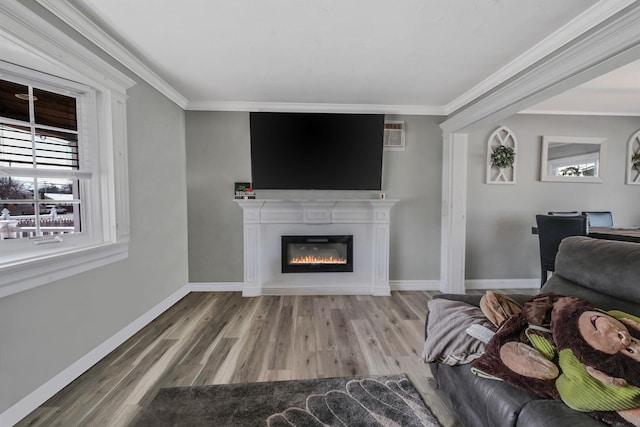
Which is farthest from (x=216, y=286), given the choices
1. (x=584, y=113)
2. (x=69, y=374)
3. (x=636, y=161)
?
(x=636, y=161)

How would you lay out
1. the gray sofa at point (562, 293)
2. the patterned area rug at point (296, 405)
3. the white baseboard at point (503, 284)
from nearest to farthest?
the gray sofa at point (562, 293)
the patterned area rug at point (296, 405)
the white baseboard at point (503, 284)

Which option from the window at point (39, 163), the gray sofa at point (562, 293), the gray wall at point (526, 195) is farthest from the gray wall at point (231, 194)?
the gray sofa at point (562, 293)

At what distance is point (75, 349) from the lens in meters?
1.77

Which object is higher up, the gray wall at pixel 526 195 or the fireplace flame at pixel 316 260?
the gray wall at pixel 526 195

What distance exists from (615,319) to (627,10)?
1741mm

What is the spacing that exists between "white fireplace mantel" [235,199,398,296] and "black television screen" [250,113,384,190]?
27 cm

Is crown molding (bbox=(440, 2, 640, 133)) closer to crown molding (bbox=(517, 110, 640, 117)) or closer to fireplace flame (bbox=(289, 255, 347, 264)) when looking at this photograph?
crown molding (bbox=(517, 110, 640, 117))

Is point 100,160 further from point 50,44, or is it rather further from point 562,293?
point 562,293

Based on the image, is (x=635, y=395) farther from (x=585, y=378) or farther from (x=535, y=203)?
(x=535, y=203)

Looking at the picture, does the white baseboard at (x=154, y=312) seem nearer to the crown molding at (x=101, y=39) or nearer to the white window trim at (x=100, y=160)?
the white window trim at (x=100, y=160)

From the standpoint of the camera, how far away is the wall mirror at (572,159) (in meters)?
3.46

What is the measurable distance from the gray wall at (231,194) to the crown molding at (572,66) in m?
0.90

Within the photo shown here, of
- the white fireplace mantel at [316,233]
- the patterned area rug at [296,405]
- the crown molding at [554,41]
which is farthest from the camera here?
the white fireplace mantel at [316,233]

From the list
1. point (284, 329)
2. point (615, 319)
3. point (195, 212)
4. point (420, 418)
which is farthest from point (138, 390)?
point (615, 319)
